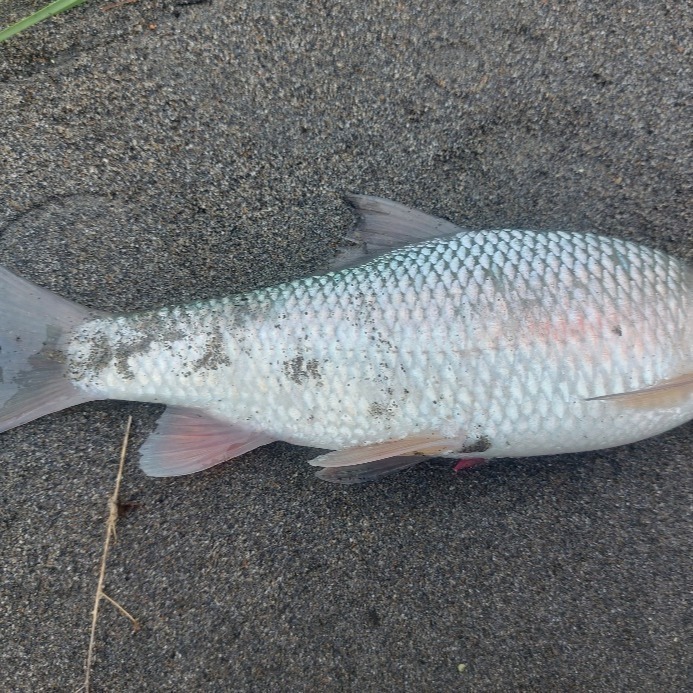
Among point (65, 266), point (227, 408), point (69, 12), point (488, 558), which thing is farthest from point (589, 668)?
point (69, 12)

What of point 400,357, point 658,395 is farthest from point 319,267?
point 658,395

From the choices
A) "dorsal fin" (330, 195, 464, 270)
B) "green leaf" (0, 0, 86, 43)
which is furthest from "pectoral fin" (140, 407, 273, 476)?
Answer: "green leaf" (0, 0, 86, 43)

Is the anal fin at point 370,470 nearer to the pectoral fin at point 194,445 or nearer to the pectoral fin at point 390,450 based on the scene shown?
the pectoral fin at point 390,450

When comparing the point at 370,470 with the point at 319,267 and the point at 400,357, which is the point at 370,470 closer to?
the point at 400,357

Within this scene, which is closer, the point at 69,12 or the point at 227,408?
the point at 227,408

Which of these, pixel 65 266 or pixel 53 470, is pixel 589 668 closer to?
pixel 53 470

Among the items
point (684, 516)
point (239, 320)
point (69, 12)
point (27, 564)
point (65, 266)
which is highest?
point (69, 12)

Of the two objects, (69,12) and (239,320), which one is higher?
(69,12)
